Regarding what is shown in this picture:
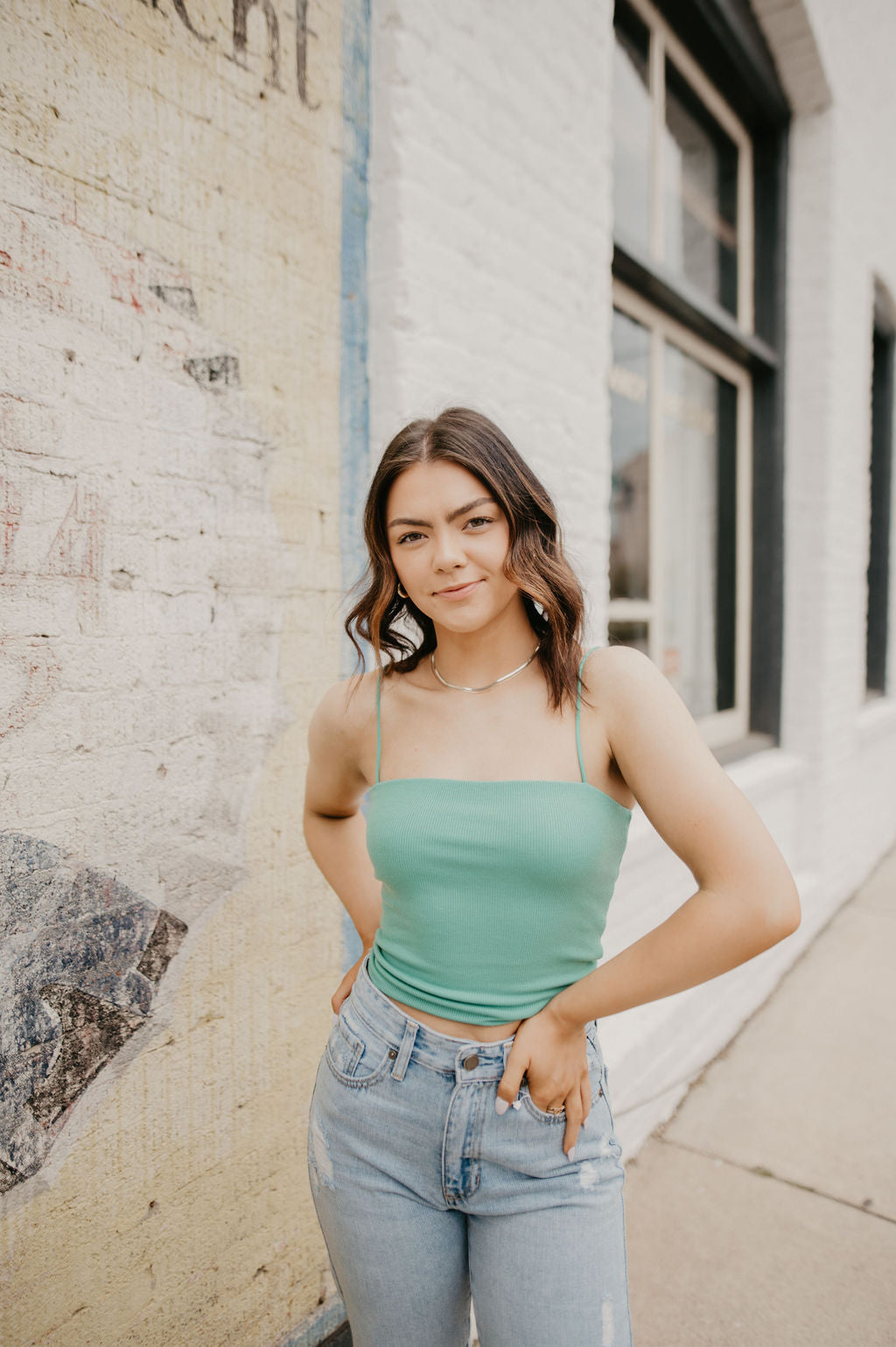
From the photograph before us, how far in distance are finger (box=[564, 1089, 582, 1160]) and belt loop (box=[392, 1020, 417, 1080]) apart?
0.76 ft

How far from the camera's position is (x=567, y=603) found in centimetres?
134

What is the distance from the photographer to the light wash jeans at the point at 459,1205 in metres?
1.16

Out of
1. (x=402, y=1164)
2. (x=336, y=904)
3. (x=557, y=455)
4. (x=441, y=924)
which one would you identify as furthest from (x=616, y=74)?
(x=402, y=1164)

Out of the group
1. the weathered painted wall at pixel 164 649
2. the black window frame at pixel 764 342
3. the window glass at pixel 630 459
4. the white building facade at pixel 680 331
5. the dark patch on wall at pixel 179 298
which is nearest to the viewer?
the weathered painted wall at pixel 164 649

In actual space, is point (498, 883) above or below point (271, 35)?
below

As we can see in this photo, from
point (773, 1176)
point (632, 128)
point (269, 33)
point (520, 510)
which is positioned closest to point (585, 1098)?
point (520, 510)

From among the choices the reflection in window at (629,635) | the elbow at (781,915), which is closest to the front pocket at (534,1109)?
the elbow at (781,915)

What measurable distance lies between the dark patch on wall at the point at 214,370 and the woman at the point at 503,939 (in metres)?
0.60

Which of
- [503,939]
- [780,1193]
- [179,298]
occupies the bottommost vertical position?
[780,1193]

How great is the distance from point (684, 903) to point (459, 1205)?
52cm

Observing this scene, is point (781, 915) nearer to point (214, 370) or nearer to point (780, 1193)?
point (214, 370)

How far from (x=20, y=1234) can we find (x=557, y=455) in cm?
226

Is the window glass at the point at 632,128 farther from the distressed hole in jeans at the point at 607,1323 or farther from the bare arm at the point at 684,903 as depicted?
the distressed hole in jeans at the point at 607,1323

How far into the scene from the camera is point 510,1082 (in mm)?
1171
